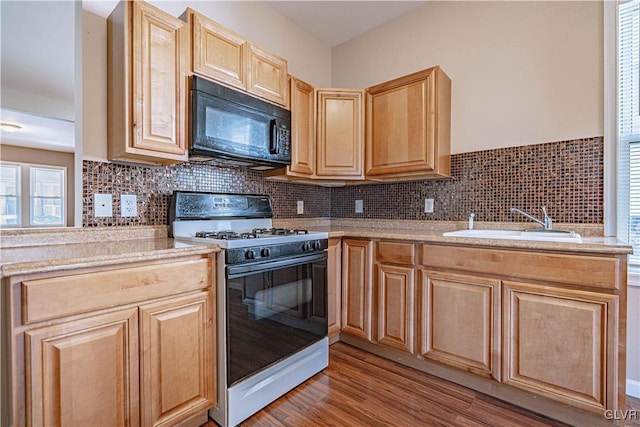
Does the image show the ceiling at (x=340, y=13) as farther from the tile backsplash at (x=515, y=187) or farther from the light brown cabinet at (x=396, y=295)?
the light brown cabinet at (x=396, y=295)

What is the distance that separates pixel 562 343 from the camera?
1.49 meters

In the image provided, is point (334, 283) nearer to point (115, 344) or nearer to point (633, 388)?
point (115, 344)

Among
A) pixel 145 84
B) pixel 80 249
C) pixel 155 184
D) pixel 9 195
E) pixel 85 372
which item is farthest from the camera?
pixel 155 184

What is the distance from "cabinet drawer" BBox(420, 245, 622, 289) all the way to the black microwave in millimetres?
1239

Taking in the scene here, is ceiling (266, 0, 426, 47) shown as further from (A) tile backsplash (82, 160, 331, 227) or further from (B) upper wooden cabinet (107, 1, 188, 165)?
(A) tile backsplash (82, 160, 331, 227)

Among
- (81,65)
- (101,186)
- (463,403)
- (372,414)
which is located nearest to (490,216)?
(463,403)

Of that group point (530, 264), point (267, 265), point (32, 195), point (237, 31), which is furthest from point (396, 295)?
point (237, 31)

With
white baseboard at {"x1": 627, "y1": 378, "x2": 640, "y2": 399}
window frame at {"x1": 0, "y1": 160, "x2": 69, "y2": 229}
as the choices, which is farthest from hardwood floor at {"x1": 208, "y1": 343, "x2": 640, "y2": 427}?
window frame at {"x1": 0, "y1": 160, "x2": 69, "y2": 229}

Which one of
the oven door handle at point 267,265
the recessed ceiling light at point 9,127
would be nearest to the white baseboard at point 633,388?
the oven door handle at point 267,265

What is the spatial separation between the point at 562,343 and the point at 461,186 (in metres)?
1.24

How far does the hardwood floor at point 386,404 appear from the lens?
5.07ft

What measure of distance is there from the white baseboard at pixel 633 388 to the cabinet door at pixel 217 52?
2.90 m

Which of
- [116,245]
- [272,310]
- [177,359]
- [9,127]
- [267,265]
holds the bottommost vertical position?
[177,359]

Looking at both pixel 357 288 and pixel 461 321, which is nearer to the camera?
pixel 461 321
